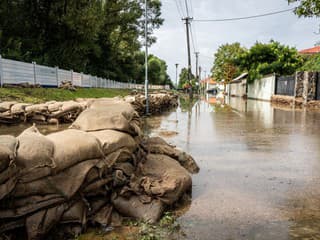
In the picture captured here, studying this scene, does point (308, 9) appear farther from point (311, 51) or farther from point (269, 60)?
point (311, 51)

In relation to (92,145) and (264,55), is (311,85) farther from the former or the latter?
(92,145)

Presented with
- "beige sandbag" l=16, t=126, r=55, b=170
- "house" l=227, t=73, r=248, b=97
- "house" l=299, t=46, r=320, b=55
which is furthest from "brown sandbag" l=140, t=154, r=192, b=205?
"house" l=299, t=46, r=320, b=55

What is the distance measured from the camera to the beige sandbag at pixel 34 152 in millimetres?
2254

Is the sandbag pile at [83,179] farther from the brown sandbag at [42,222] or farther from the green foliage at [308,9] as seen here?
the green foliage at [308,9]

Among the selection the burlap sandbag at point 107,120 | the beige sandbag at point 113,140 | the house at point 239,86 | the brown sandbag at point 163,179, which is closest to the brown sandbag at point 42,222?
the beige sandbag at point 113,140

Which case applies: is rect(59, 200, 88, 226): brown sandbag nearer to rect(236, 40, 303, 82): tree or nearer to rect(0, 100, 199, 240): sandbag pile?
rect(0, 100, 199, 240): sandbag pile

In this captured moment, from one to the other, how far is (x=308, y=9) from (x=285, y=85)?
403 inches

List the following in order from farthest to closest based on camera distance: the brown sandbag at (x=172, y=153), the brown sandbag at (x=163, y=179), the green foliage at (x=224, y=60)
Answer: the green foliage at (x=224, y=60)
the brown sandbag at (x=172, y=153)
the brown sandbag at (x=163, y=179)

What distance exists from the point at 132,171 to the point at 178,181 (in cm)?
51

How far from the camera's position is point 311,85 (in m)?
18.5

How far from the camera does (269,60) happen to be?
28734 millimetres

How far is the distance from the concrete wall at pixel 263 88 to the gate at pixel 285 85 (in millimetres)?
912

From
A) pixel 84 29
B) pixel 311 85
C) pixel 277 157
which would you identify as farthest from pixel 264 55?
pixel 277 157

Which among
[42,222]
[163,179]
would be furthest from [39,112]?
[42,222]
